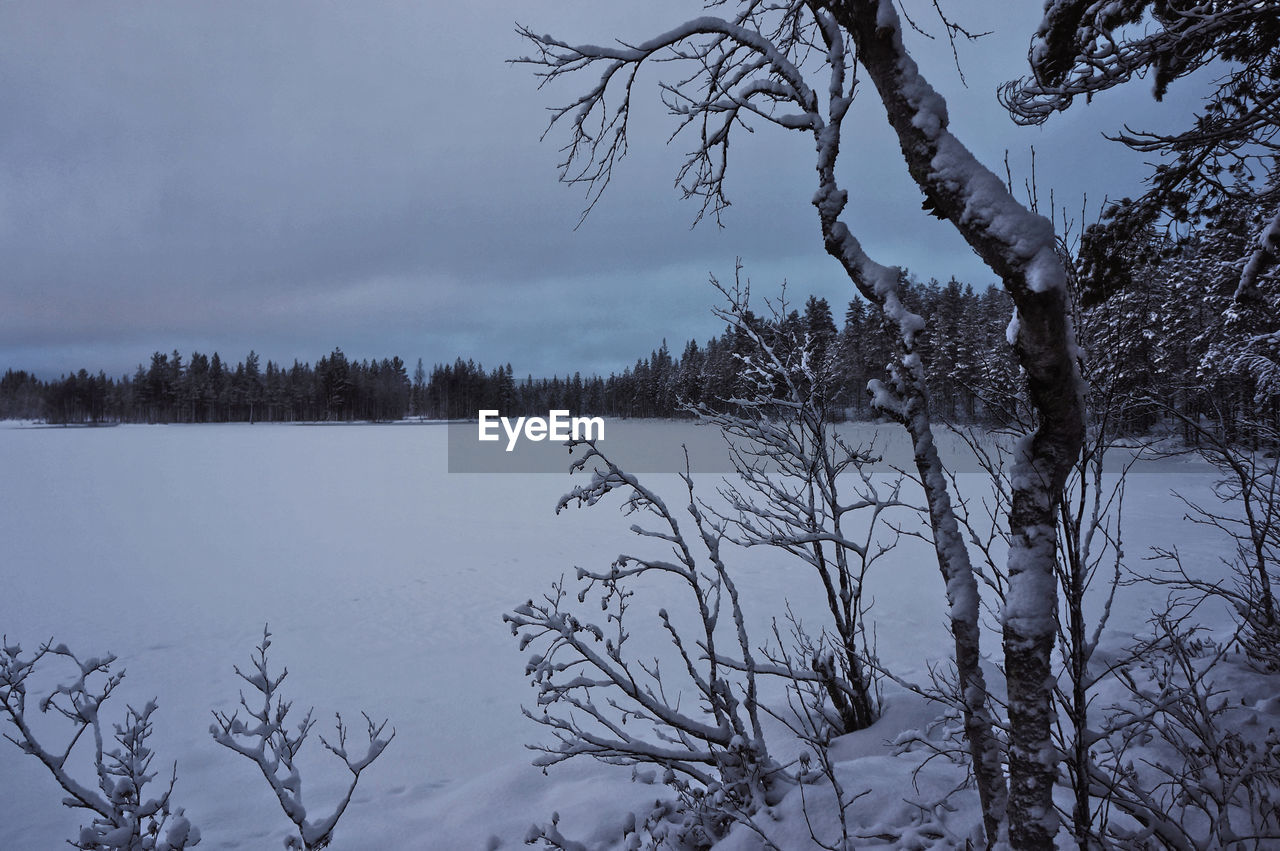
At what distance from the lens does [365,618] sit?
1048cm

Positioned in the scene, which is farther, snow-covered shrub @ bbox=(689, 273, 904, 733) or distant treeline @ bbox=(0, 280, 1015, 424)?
distant treeline @ bbox=(0, 280, 1015, 424)

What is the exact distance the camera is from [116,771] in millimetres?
3801

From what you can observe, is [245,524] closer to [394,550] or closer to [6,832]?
[394,550]

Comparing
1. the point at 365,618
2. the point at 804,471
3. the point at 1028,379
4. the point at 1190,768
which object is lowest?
the point at 365,618

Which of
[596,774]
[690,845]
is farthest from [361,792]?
[690,845]

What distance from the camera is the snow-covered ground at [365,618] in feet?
18.1

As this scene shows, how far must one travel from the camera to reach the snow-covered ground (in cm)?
552

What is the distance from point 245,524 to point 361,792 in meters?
13.9

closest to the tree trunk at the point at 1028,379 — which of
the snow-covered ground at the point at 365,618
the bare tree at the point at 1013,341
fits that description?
the bare tree at the point at 1013,341

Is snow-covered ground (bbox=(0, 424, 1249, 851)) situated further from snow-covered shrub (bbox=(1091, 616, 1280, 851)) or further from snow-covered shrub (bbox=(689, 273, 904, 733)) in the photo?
snow-covered shrub (bbox=(1091, 616, 1280, 851))

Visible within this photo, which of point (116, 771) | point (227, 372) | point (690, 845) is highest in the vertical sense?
point (227, 372)

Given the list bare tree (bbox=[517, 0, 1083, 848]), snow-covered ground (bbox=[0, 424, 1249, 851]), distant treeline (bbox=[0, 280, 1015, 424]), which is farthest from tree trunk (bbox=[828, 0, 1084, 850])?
distant treeline (bbox=[0, 280, 1015, 424])

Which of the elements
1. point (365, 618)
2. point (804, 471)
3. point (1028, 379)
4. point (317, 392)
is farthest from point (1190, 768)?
point (317, 392)

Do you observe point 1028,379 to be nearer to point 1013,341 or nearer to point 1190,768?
point 1013,341
